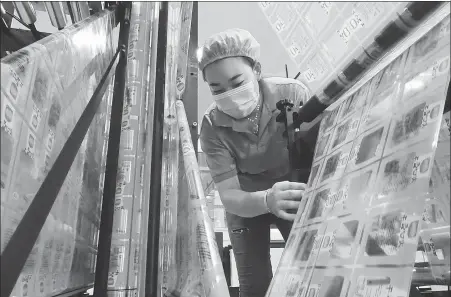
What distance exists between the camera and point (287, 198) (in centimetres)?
93

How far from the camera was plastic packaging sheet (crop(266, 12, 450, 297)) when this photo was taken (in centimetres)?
48

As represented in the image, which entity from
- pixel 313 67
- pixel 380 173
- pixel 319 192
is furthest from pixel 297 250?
pixel 313 67

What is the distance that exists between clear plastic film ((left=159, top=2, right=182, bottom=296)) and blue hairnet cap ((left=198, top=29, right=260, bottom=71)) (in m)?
0.11

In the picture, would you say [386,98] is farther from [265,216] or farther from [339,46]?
[265,216]

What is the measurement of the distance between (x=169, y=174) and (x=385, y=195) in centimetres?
79

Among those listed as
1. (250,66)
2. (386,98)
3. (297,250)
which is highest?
(250,66)

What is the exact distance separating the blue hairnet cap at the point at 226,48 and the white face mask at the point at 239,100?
0.13 metres

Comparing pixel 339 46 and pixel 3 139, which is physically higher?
pixel 339 46

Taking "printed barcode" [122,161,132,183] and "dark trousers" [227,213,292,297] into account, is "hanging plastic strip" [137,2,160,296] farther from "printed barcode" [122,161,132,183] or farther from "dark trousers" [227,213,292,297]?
"dark trousers" [227,213,292,297]

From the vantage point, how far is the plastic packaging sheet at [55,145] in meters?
0.51

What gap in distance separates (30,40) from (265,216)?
103 centimetres

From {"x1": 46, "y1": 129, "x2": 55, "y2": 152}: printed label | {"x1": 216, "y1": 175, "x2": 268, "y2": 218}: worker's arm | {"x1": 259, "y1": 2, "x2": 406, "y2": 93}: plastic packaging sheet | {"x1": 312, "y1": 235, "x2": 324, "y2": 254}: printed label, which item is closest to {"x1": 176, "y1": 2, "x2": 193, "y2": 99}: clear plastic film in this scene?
{"x1": 259, "y1": 2, "x2": 406, "y2": 93}: plastic packaging sheet

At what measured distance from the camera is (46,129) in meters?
0.65

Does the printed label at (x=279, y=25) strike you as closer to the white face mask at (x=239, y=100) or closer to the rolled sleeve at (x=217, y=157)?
the white face mask at (x=239, y=100)
